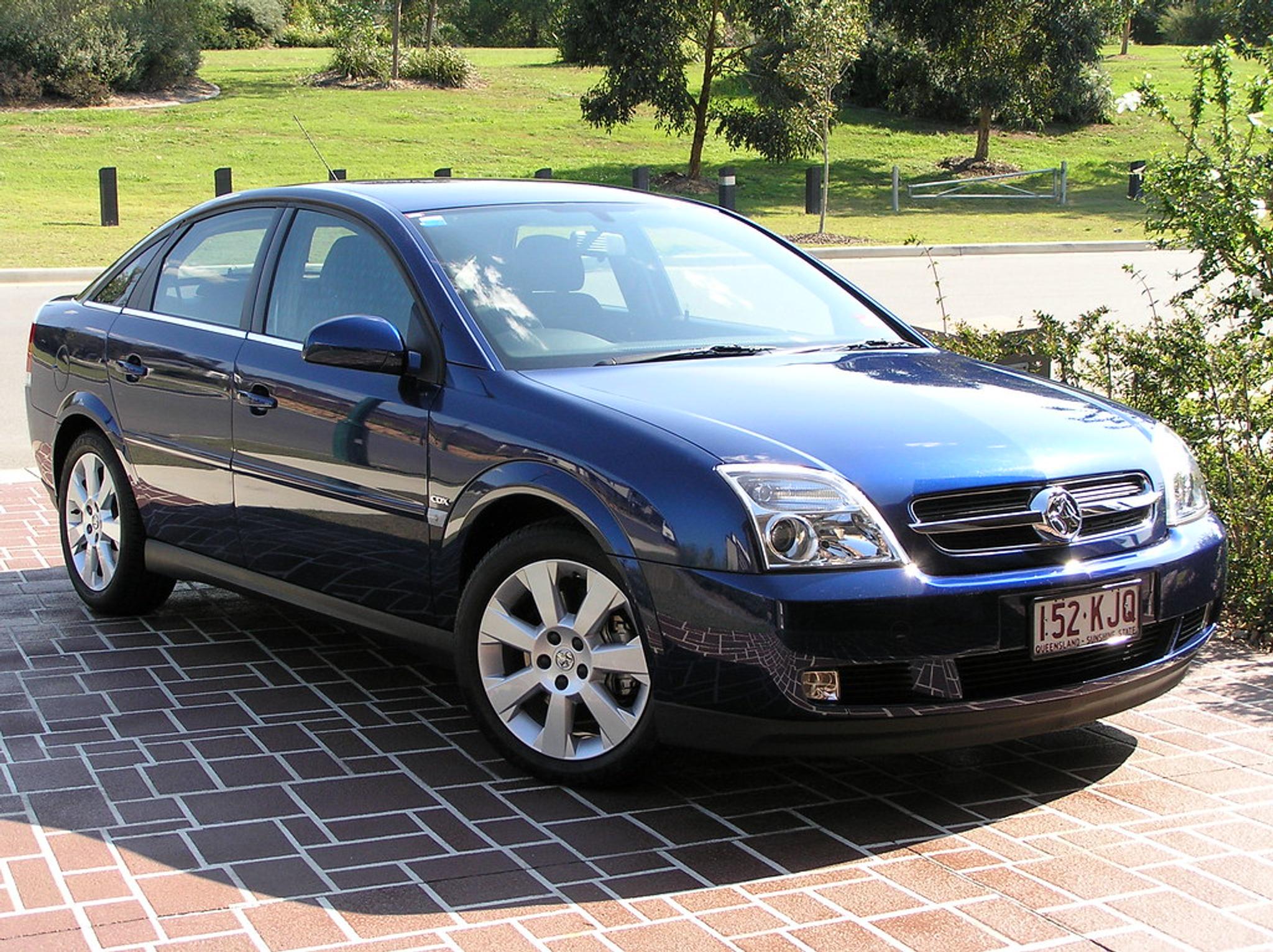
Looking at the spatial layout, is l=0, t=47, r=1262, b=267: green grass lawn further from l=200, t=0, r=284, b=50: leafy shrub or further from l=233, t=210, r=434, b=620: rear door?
l=233, t=210, r=434, b=620: rear door

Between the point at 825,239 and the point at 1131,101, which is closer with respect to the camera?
the point at 1131,101

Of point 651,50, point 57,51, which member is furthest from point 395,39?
point 651,50

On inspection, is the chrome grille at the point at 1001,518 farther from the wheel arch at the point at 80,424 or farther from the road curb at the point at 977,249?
the road curb at the point at 977,249

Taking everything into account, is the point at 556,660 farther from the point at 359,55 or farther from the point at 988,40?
the point at 359,55

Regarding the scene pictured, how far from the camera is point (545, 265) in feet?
17.1

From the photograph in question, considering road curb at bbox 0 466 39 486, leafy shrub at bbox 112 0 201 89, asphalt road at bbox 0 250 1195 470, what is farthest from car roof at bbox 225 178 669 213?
leafy shrub at bbox 112 0 201 89

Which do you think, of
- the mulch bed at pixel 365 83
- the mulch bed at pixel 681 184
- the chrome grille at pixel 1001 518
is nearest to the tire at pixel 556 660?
the chrome grille at pixel 1001 518

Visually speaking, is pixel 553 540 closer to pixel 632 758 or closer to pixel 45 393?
pixel 632 758

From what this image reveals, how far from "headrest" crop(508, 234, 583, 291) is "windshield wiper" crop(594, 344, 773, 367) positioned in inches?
15.1

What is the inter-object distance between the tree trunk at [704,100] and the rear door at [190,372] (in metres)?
26.7

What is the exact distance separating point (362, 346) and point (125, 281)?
211 centimetres

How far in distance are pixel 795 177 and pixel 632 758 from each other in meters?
32.6

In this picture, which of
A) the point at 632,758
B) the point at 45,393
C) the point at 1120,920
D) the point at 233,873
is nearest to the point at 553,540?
the point at 632,758

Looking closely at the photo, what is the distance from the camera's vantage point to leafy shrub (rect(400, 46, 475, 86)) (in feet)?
151
